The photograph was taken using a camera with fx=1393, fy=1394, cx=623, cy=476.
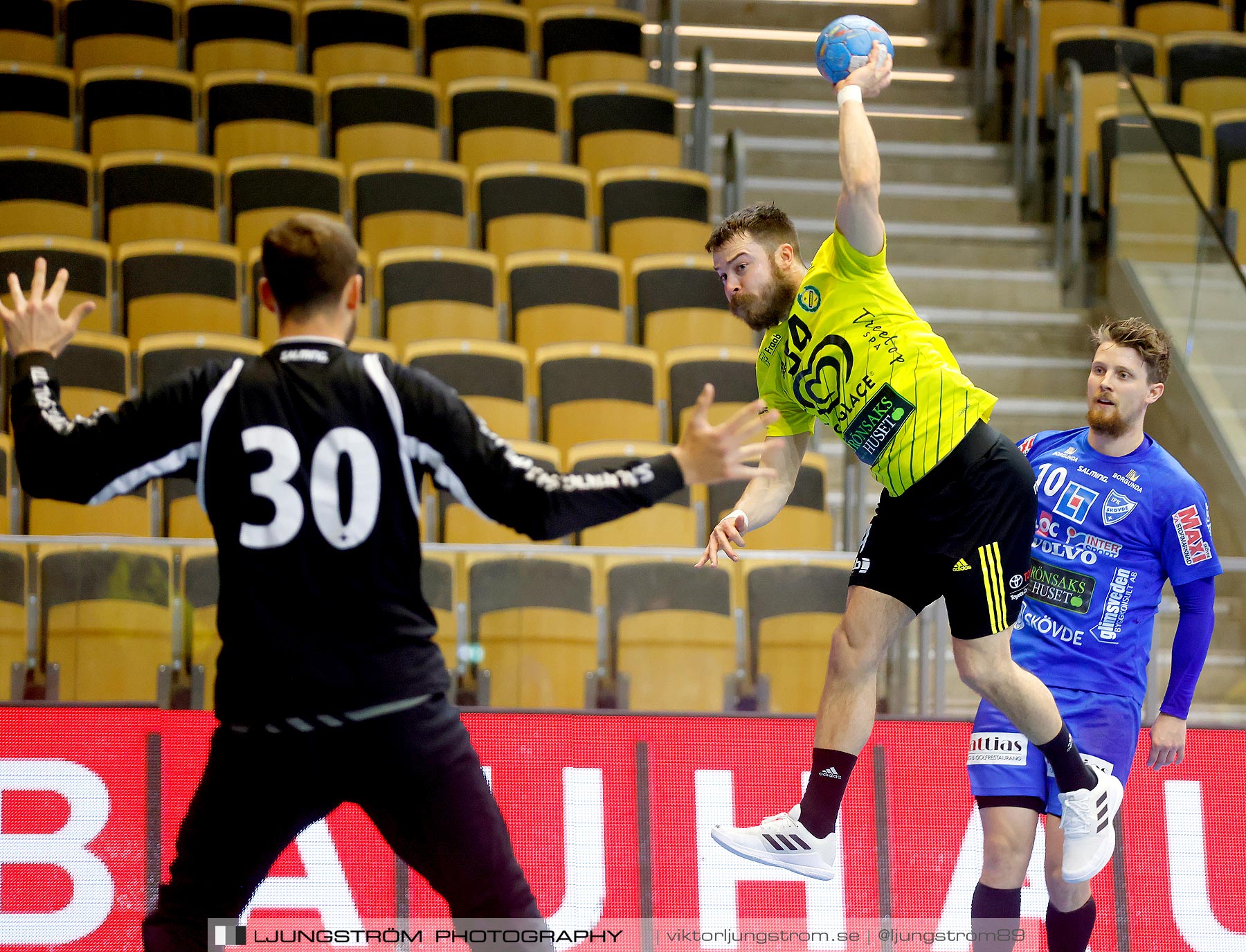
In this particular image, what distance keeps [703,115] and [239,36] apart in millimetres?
3369

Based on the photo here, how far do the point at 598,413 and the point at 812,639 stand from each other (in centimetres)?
205

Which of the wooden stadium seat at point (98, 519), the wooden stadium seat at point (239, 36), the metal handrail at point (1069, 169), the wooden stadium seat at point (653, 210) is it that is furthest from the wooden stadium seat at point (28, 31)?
the metal handrail at point (1069, 169)

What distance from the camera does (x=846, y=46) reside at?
3.76m

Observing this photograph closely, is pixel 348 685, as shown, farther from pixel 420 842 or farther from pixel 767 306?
pixel 767 306

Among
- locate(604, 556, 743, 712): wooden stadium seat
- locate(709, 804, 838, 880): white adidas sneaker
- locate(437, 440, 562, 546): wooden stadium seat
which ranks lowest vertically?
locate(709, 804, 838, 880): white adidas sneaker

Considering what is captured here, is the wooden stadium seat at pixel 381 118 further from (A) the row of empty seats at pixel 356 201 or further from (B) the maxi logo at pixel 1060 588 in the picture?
(B) the maxi logo at pixel 1060 588

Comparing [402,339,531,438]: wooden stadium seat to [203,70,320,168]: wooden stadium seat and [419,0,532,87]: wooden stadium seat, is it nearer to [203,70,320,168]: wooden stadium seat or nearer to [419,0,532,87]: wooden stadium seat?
[203,70,320,168]: wooden stadium seat

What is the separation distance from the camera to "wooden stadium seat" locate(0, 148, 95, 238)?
8383 millimetres

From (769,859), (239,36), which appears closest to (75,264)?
(239,36)

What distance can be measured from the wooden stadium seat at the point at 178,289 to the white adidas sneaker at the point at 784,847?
496cm

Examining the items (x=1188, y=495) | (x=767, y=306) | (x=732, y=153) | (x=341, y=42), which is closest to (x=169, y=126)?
(x=341, y=42)

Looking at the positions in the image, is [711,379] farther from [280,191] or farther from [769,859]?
[769,859]

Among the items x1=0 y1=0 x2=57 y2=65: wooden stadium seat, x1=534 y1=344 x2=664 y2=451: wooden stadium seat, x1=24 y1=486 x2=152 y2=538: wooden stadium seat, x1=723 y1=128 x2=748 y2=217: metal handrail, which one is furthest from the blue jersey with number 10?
x1=0 y1=0 x2=57 y2=65: wooden stadium seat

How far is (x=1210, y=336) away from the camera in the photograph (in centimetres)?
721
